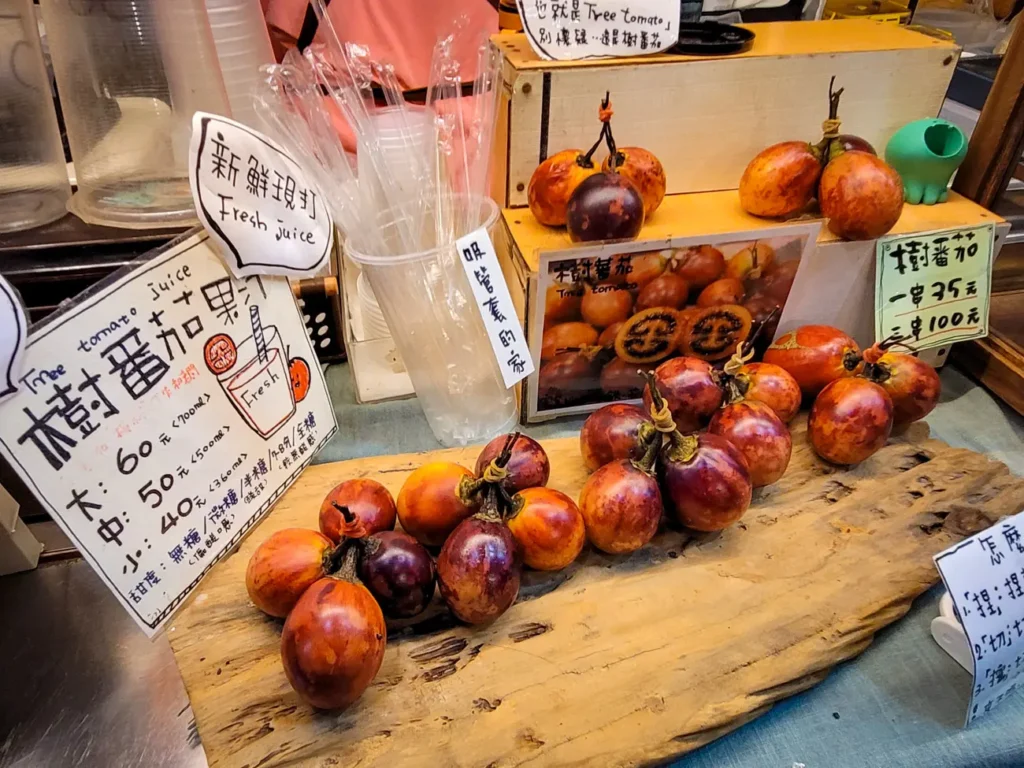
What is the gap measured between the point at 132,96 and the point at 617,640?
2.57 feet

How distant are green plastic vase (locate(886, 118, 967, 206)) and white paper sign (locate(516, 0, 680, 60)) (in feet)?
1.14

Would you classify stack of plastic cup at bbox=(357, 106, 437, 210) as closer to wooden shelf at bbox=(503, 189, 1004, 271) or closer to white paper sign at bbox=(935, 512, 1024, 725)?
wooden shelf at bbox=(503, 189, 1004, 271)

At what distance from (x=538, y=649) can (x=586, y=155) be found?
0.54 meters

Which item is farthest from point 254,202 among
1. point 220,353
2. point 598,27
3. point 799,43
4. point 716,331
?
point 799,43

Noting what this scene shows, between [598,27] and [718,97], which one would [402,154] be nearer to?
[598,27]

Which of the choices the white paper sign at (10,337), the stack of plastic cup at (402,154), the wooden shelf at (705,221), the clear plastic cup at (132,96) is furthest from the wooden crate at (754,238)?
A: the white paper sign at (10,337)

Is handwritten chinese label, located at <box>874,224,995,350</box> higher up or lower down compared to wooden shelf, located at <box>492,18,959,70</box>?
lower down

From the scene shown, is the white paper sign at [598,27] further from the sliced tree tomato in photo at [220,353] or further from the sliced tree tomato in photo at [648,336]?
the sliced tree tomato in photo at [220,353]

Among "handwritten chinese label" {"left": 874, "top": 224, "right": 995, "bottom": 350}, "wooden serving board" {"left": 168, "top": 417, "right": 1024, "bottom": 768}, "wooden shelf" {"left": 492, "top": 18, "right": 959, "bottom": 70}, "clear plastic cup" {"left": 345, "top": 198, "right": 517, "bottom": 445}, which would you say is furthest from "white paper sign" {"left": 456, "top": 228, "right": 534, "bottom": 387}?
"handwritten chinese label" {"left": 874, "top": 224, "right": 995, "bottom": 350}

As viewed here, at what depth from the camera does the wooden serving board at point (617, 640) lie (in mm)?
588

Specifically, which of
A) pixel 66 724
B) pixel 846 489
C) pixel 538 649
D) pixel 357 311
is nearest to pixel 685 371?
pixel 846 489

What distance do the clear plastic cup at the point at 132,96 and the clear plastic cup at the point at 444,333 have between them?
9.6 inches

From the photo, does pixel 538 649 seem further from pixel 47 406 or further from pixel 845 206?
pixel 845 206

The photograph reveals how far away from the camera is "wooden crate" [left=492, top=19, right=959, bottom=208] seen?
2.89 ft
